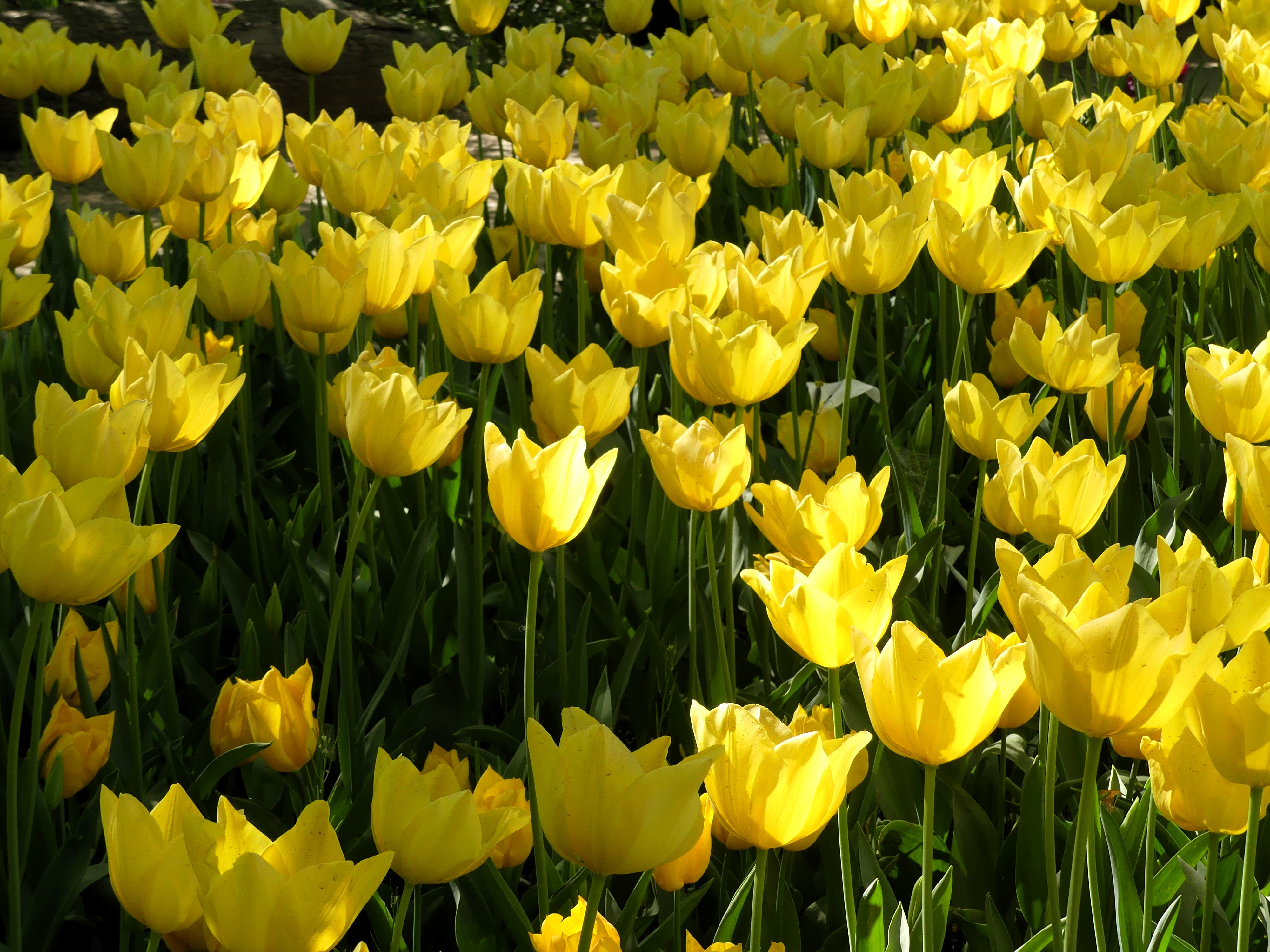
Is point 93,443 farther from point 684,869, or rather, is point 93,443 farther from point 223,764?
point 684,869

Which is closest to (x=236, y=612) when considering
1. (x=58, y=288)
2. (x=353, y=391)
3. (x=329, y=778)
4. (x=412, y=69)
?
(x=329, y=778)

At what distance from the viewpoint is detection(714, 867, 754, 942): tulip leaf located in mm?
1132

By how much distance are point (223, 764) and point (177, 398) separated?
38 centimetres

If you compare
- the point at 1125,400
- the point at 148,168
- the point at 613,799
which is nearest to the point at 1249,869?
the point at 613,799

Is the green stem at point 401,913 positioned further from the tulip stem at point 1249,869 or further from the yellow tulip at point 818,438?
the yellow tulip at point 818,438

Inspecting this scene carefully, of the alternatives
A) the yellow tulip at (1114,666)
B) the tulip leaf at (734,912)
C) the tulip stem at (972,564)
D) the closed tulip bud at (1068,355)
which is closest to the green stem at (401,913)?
the tulip leaf at (734,912)

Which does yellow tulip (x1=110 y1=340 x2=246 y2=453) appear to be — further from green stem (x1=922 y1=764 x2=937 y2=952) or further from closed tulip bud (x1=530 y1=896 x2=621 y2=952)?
green stem (x1=922 y1=764 x2=937 y2=952)

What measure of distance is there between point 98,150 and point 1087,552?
73.3 inches

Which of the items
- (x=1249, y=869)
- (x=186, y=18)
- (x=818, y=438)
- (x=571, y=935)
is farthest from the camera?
(x=186, y=18)

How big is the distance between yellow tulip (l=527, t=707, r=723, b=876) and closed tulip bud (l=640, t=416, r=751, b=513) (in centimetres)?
47

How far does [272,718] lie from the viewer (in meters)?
1.29

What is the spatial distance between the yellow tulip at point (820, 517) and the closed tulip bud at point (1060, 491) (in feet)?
0.43

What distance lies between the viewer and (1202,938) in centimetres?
103

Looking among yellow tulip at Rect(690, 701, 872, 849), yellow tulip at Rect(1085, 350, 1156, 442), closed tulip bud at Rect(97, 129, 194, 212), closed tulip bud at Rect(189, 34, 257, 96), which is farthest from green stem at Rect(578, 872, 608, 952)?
closed tulip bud at Rect(189, 34, 257, 96)
